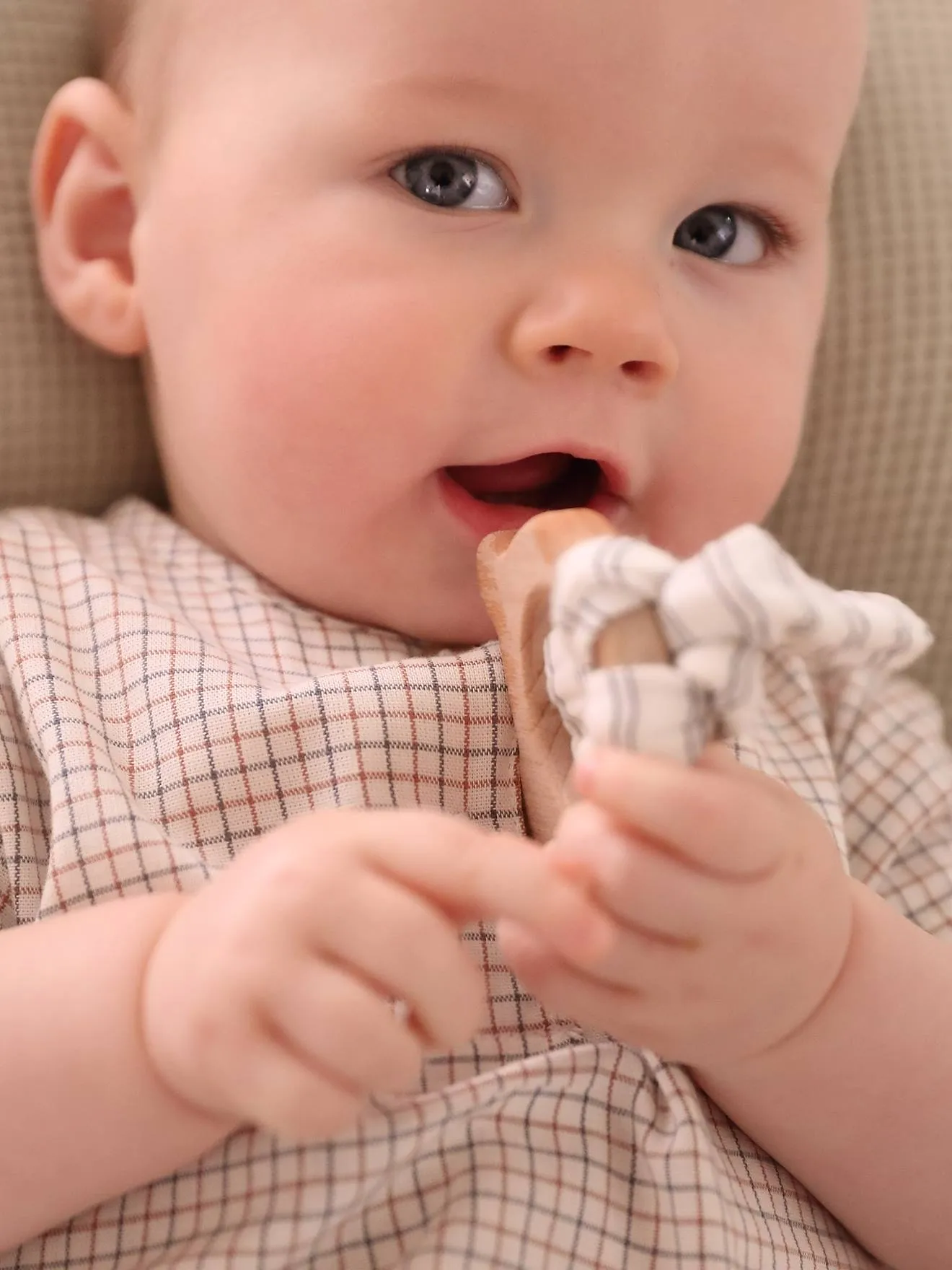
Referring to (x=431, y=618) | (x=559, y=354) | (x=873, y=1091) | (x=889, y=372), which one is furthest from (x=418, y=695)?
(x=889, y=372)

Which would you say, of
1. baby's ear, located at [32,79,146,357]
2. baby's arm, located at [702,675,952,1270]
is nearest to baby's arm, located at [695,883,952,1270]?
baby's arm, located at [702,675,952,1270]

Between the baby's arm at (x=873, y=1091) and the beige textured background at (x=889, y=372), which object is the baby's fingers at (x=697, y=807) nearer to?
the baby's arm at (x=873, y=1091)

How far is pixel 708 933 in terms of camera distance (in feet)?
1.77

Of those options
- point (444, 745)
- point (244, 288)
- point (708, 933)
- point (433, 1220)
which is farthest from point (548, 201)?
point (433, 1220)

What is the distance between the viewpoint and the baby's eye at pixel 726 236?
797 mm

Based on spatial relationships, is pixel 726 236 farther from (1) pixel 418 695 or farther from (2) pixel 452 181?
(1) pixel 418 695

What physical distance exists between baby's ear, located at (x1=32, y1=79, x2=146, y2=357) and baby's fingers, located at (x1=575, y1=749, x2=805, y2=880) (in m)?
0.53

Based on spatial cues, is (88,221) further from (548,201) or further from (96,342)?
(548,201)

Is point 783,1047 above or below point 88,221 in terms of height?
below

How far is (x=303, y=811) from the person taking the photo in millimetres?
717

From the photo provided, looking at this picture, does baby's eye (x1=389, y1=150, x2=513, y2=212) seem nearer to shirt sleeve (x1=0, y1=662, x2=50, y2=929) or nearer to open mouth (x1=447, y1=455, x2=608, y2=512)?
open mouth (x1=447, y1=455, x2=608, y2=512)

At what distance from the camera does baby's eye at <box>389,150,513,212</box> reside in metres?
0.73

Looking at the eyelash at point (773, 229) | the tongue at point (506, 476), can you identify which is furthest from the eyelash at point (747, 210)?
the tongue at point (506, 476)

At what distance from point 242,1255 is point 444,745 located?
276mm
